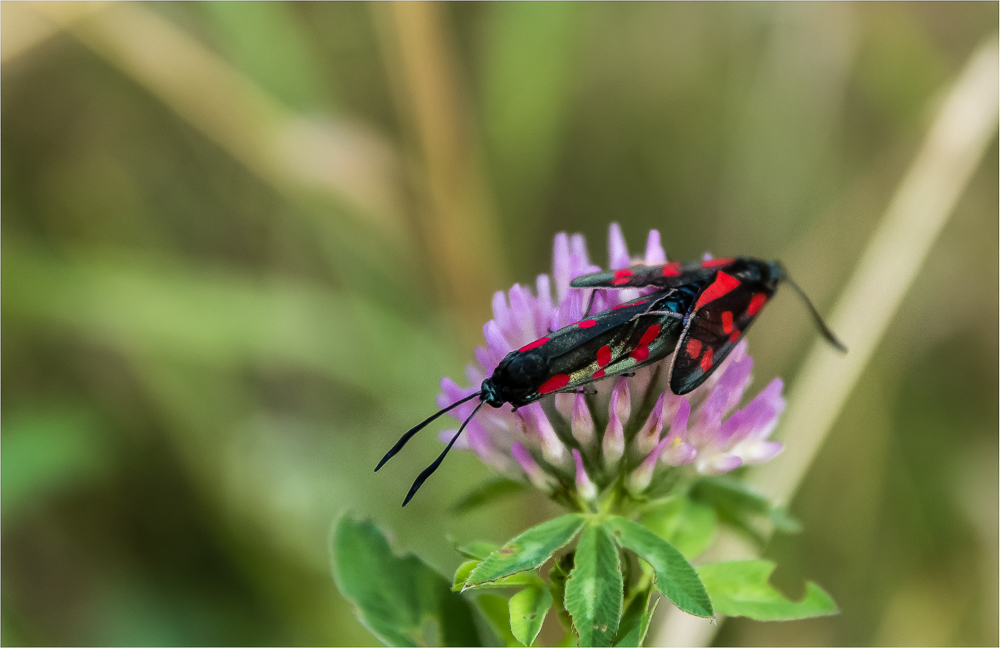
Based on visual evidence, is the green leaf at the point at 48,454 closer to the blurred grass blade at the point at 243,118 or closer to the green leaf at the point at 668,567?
the blurred grass blade at the point at 243,118

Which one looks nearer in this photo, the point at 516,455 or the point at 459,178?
the point at 516,455

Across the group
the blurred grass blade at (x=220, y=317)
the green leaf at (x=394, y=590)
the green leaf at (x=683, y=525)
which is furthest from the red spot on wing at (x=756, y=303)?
the blurred grass blade at (x=220, y=317)

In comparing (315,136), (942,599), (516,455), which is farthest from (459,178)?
(942,599)

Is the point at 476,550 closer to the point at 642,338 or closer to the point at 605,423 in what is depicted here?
the point at 605,423

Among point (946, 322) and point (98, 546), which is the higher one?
point (98, 546)

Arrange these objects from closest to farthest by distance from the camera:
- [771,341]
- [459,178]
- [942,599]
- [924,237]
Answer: [924,237] → [942,599] → [459,178] → [771,341]

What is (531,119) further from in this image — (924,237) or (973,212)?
(973,212)

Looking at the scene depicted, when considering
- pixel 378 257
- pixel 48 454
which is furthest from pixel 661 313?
pixel 48 454
